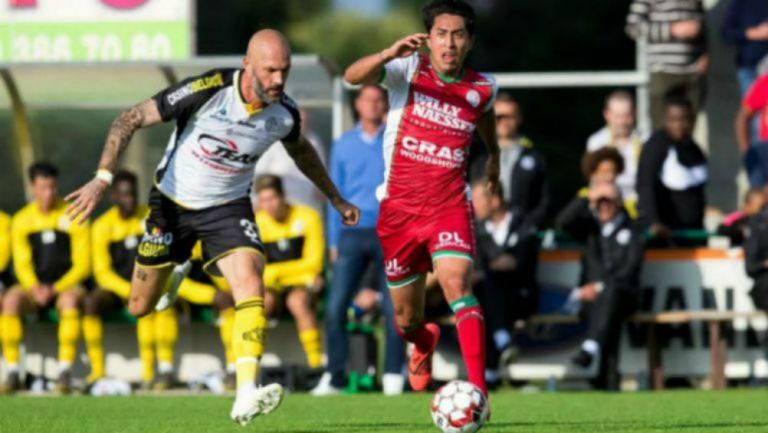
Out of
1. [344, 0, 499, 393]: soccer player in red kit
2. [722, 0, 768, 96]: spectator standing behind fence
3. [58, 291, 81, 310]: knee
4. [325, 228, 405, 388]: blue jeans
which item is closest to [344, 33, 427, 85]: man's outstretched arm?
[344, 0, 499, 393]: soccer player in red kit

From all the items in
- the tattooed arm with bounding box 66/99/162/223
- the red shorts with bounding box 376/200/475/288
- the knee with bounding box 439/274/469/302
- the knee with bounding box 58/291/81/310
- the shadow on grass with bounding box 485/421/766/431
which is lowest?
the knee with bounding box 58/291/81/310

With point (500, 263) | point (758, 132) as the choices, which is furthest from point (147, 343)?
point (758, 132)

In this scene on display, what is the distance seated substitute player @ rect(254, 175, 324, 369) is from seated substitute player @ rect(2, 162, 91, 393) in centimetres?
172

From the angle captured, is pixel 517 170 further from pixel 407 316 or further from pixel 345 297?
pixel 407 316

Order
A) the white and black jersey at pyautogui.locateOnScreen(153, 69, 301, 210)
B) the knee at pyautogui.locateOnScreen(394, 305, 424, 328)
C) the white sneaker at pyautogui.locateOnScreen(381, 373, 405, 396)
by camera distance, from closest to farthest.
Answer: the white and black jersey at pyautogui.locateOnScreen(153, 69, 301, 210) → the knee at pyautogui.locateOnScreen(394, 305, 424, 328) → the white sneaker at pyautogui.locateOnScreen(381, 373, 405, 396)

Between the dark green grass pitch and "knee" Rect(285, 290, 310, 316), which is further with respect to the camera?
"knee" Rect(285, 290, 310, 316)

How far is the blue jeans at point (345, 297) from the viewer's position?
15031 millimetres

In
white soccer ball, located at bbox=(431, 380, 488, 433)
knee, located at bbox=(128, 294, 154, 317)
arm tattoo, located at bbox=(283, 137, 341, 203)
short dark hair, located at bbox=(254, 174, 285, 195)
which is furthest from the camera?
short dark hair, located at bbox=(254, 174, 285, 195)

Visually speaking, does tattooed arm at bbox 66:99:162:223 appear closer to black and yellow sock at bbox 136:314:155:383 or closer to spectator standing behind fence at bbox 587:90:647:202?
black and yellow sock at bbox 136:314:155:383

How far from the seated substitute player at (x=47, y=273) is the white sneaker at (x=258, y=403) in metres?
6.53

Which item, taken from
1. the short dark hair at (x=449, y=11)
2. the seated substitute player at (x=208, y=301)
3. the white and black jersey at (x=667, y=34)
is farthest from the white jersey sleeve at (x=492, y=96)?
the white and black jersey at (x=667, y=34)

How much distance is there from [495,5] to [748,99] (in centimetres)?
1855

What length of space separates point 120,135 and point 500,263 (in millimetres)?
5627

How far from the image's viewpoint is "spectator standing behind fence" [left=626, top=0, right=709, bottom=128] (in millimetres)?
16953
